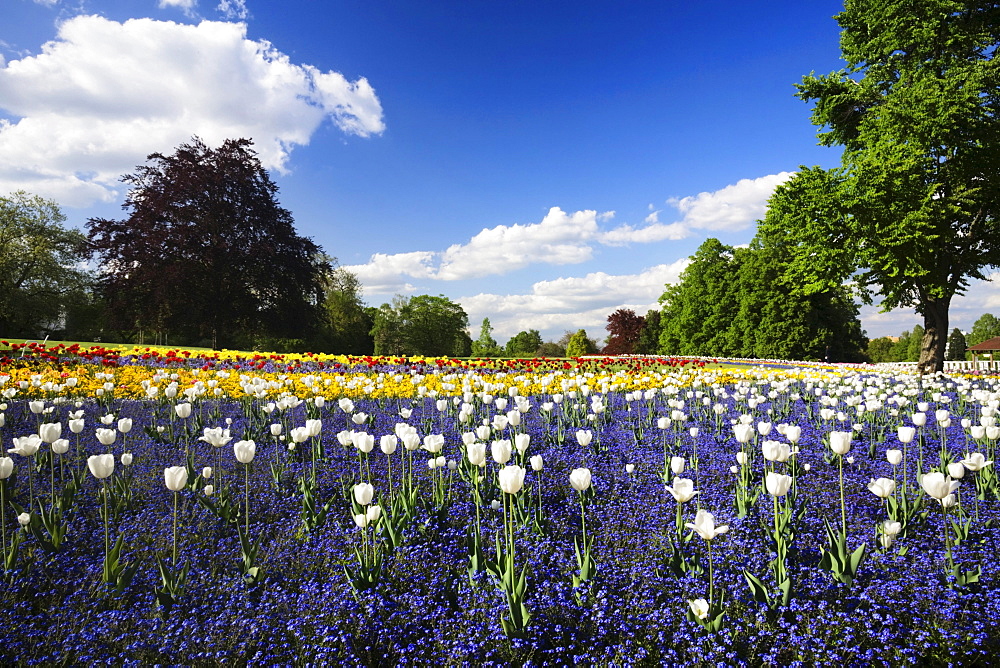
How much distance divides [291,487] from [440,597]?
2.46 metres

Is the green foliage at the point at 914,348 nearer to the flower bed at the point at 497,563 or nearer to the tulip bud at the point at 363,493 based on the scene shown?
the flower bed at the point at 497,563

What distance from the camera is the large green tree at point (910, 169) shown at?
1733cm

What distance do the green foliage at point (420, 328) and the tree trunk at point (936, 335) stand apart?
3897 centimetres

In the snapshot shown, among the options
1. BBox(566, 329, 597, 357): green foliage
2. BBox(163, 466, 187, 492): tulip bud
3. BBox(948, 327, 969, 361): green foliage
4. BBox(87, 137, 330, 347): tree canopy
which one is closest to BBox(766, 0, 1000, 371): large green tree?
BBox(163, 466, 187, 492): tulip bud

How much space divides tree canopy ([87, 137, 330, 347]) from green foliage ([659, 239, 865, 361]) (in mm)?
30143

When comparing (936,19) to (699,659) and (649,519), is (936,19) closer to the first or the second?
(649,519)

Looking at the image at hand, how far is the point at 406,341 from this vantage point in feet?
168

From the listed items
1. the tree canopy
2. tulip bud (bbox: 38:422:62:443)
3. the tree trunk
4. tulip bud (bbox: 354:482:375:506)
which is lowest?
tulip bud (bbox: 354:482:375:506)

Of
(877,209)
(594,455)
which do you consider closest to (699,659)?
(594,455)

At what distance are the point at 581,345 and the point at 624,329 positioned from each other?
5124 mm

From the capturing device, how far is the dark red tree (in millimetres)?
53031

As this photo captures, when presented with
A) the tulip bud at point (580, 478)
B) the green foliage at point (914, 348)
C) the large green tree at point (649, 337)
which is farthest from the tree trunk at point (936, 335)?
the green foliage at point (914, 348)

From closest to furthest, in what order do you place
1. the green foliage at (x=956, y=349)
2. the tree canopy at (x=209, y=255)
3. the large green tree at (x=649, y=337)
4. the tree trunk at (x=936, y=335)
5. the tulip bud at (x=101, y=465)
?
the tulip bud at (x=101, y=465) < the tree trunk at (x=936, y=335) < the tree canopy at (x=209, y=255) < the green foliage at (x=956, y=349) < the large green tree at (x=649, y=337)

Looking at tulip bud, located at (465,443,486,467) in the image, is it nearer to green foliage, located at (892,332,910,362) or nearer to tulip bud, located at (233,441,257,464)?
tulip bud, located at (233,441,257,464)
